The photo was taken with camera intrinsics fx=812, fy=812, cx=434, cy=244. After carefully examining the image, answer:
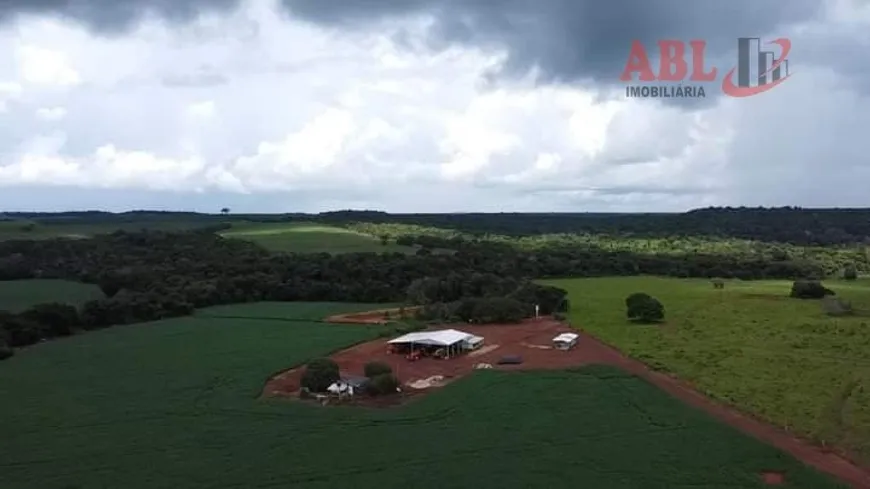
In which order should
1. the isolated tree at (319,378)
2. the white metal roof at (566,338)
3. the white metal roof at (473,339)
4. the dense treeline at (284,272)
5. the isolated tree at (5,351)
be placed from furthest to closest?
1. the dense treeline at (284,272)
2. the white metal roof at (473,339)
3. the white metal roof at (566,338)
4. the isolated tree at (5,351)
5. the isolated tree at (319,378)

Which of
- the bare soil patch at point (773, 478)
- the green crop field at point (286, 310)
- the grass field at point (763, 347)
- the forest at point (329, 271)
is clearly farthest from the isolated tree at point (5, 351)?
the bare soil patch at point (773, 478)

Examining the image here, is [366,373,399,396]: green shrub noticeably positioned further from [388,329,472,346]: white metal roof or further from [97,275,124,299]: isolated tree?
[97,275,124,299]: isolated tree

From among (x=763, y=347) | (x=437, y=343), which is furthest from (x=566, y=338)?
(x=763, y=347)

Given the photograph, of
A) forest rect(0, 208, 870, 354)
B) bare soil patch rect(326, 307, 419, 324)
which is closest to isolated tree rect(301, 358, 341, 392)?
bare soil patch rect(326, 307, 419, 324)

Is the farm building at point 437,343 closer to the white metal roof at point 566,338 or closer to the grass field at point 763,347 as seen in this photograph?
the white metal roof at point 566,338

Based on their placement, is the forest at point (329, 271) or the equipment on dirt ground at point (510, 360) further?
the forest at point (329, 271)

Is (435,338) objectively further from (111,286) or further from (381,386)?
(111,286)

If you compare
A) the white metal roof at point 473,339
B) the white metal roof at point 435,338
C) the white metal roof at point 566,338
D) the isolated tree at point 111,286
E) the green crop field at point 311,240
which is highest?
the green crop field at point 311,240
